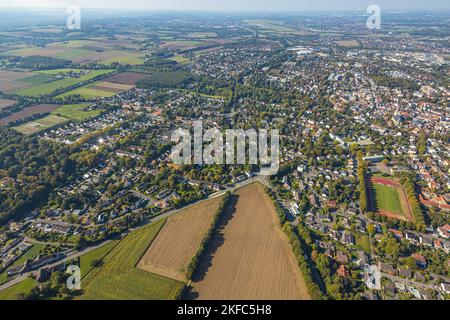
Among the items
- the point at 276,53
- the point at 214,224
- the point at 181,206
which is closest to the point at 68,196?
the point at 181,206

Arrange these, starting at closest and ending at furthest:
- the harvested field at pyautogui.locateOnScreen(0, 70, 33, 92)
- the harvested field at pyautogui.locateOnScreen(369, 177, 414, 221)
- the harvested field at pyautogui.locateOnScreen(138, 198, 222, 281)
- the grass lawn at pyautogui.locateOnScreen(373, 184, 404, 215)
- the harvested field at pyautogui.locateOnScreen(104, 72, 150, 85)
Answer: the harvested field at pyautogui.locateOnScreen(138, 198, 222, 281), the harvested field at pyautogui.locateOnScreen(369, 177, 414, 221), the grass lawn at pyautogui.locateOnScreen(373, 184, 404, 215), the harvested field at pyautogui.locateOnScreen(0, 70, 33, 92), the harvested field at pyautogui.locateOnScreen(104, 72, 150, 85)

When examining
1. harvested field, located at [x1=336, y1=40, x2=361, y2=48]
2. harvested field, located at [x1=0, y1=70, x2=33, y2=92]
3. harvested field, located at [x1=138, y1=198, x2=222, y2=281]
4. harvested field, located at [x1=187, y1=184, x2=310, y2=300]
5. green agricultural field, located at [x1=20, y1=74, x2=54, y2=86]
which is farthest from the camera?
harvested field, located at [x1=336, y1=40, x2=361, y2=48]

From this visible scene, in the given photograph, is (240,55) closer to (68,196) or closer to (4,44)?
(68,196)

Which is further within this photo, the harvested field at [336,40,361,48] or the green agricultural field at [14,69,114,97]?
the harvested field at [336,40,361,48]

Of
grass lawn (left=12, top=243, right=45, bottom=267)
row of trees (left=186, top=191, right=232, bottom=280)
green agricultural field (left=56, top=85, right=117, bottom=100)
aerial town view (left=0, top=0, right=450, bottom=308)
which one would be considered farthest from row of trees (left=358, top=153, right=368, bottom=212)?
green agricultural field (left=56, top=85, right=117, bottom=100)

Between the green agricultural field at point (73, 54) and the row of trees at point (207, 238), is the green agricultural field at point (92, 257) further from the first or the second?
the green agricultural field at point (73, 54)

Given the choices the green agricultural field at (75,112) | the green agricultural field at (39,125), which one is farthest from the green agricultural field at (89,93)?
the green agricultural field at (39,125)

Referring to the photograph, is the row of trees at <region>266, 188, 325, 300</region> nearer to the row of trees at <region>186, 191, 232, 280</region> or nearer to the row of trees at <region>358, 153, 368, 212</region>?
the row of trees at <region>186, 191, 232, 280</region>
